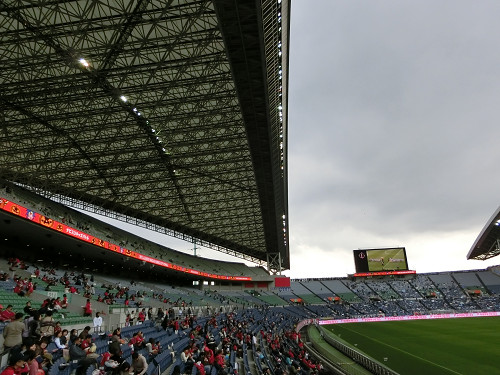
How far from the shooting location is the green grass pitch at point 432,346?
80.1 ft

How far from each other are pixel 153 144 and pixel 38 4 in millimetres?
16523

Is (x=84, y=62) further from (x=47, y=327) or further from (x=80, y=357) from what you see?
(x=80, y=357)

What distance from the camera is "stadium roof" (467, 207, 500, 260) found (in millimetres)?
64438

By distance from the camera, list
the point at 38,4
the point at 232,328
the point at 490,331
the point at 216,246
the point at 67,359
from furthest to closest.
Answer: the point at 216,246 < the point at 490,331 < the point at 232,328 < the point at 38,4 < the point at 67,359

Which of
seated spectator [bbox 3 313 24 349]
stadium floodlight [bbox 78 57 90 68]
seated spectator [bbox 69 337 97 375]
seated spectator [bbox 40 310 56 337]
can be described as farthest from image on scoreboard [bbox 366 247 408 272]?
seated spectator [bbox 3 313 24 349]

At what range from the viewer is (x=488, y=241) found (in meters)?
77.3

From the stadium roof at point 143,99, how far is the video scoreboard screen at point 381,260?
126 feet

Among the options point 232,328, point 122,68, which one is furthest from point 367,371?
point 122,68

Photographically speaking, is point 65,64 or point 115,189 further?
point 115,189

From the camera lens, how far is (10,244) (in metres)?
33.8

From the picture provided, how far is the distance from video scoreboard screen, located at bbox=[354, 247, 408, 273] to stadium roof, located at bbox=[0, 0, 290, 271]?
126 ft

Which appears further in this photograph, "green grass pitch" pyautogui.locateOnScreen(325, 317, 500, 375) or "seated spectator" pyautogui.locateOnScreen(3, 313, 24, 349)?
"green grass pitch" pyautogui.locateOnScreen(325, 317, 500, 375)

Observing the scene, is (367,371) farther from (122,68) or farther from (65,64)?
(65,64)

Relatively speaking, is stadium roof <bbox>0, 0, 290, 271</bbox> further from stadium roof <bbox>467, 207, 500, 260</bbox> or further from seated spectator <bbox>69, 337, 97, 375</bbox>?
stadium roof <bbox>467, 207, 500, 260</bbox>
